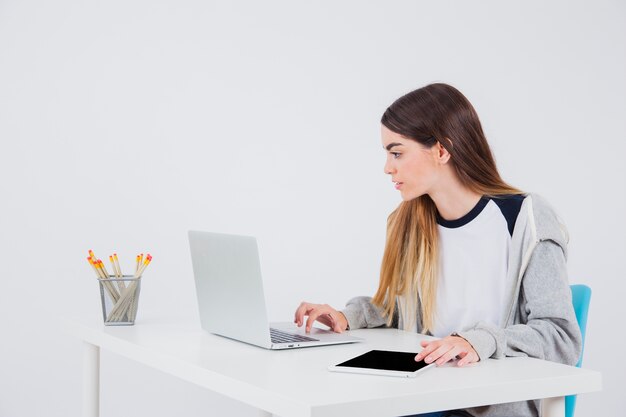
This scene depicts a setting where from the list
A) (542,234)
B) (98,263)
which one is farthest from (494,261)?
(98,263)

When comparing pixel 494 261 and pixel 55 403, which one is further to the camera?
pixel 55 403

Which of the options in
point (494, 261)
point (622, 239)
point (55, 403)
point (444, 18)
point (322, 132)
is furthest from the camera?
point (622, 239)

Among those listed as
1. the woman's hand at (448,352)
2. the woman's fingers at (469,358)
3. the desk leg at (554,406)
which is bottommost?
the desk leg at (554,406)

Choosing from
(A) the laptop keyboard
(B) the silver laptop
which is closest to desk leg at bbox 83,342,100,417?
(B) the silver laptop

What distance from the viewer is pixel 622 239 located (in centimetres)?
407

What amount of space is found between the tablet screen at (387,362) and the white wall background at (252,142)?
5.36 feet

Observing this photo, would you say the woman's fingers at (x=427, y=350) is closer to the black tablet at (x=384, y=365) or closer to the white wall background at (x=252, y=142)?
the black tablet at (x=384, y=365)

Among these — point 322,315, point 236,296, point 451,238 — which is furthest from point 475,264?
point 236,296

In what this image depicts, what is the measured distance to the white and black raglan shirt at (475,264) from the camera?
1.97 m

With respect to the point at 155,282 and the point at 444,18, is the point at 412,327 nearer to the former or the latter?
the point at 155,282

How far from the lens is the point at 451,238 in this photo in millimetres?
2074

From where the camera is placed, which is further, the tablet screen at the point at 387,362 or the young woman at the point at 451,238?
the young woman at the point at 451,238

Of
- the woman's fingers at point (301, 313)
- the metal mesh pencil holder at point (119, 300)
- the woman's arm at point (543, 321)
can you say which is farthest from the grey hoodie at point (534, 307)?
the metal mesh pencil holder at point (119, 300)

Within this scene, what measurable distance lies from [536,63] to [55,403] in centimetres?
261
